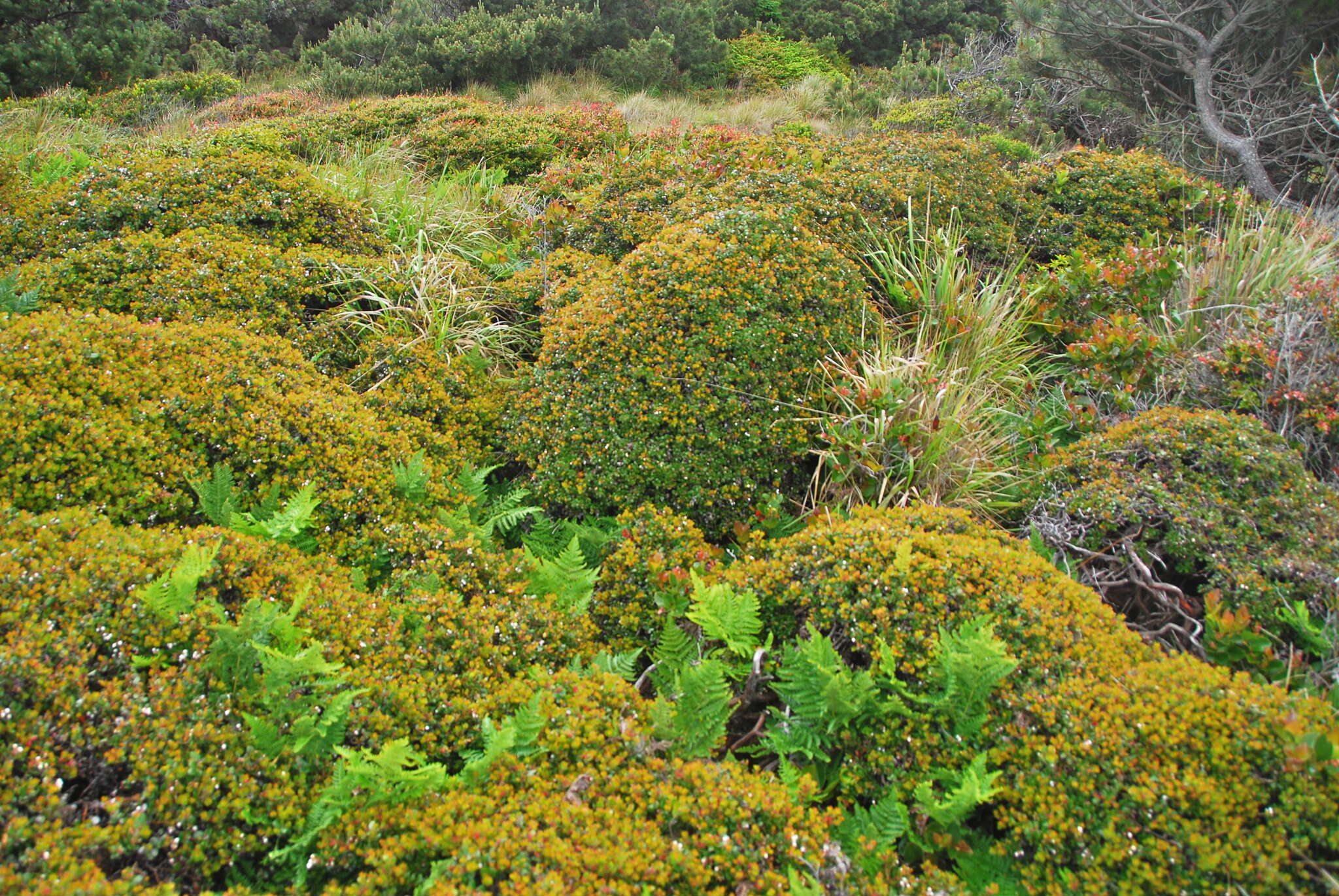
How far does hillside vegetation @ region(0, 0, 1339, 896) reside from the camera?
2203 mm

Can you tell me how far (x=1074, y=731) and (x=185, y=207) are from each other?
5.99 meters

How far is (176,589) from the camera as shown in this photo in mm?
2652

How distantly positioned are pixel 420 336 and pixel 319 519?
181cm

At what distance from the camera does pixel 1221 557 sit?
125 inches

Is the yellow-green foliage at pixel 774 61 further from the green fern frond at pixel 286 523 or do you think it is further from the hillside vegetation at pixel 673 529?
the green fern frond at pixel 286 523

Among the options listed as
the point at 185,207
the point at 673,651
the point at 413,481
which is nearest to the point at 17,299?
the point at 185,207

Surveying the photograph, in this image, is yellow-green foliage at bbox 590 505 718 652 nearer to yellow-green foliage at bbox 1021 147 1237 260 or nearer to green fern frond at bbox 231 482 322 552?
green fern frond at bbox 231 482 322 552

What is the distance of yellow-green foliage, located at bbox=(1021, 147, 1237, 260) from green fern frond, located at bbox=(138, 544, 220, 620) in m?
6.01

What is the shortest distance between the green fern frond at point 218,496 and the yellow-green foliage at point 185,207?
2.54 meters

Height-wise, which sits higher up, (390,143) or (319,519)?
(390,143)

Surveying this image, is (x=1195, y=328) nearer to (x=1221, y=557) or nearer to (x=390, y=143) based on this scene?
(x=1221, y=557)

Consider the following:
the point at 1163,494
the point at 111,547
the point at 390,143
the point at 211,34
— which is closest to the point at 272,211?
the point at 111,547

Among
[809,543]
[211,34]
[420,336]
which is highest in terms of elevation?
[211,34]

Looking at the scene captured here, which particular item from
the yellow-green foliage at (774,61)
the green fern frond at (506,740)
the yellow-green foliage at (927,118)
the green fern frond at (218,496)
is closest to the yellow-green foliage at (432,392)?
the green fern frond at (218,496)
